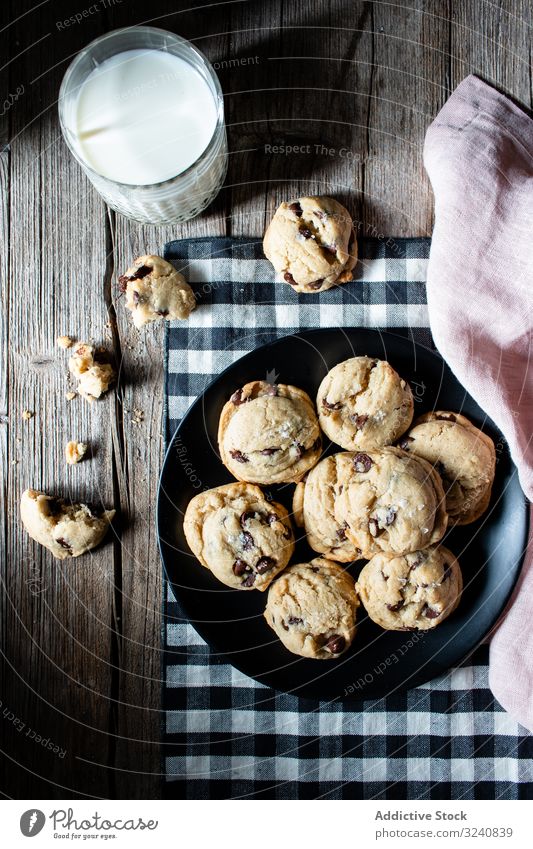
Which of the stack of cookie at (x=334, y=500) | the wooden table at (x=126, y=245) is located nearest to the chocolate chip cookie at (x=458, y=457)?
the stack of cookie at (x=334, y=500)

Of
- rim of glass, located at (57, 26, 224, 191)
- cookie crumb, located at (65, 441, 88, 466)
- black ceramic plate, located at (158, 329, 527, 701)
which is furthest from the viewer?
cookie crumb, located at (65, 441, 88, 466)

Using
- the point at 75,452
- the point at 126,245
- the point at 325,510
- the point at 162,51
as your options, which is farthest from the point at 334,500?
the point at 162,51

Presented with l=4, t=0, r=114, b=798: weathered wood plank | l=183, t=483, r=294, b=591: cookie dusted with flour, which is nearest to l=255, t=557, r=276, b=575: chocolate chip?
l=183, t=483, r=294, b=591: cookie dusted with flour

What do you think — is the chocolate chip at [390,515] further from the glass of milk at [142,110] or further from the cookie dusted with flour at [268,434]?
the glass of milk at [142,110]

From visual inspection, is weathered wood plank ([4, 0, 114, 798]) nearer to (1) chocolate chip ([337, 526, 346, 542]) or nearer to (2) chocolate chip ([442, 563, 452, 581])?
(1) chocolate chip ([337, 526, 346, 542])

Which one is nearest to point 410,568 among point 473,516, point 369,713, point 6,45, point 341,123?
point 473,516

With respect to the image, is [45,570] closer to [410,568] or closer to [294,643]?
[294,643]
